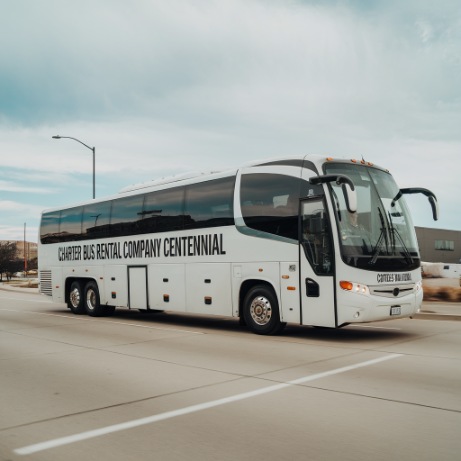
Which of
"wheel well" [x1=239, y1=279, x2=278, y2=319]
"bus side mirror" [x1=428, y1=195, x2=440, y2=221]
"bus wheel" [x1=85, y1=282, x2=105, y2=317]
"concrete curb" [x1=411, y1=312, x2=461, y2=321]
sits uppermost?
"bus side mirror" [x1=428, y1=195, x2=440, y2=221]

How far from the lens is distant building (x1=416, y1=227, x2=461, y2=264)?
266ft

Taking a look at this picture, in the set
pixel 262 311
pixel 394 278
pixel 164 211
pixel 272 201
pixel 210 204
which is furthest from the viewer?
pixel 164 211

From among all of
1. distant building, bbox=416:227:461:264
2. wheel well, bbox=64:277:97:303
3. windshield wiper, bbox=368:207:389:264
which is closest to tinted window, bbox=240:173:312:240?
windshield wiper, bbox=368:207:389:264

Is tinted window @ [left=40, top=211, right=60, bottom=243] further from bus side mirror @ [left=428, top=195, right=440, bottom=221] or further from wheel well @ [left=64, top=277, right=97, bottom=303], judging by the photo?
bus side mirror @ [left=428, top=195, right=440, bottom=221]

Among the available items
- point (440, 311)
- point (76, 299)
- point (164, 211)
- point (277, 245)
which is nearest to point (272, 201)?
point (277, 245)

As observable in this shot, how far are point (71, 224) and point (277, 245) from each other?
32.7ft

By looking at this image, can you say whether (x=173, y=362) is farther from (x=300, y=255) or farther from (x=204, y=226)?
(x=204, y=226)

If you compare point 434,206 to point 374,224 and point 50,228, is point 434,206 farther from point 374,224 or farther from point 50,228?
point 50,228

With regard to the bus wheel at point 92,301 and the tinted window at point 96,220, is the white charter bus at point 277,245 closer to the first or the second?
the tinted window at point 96,220

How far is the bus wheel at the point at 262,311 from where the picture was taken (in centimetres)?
1212

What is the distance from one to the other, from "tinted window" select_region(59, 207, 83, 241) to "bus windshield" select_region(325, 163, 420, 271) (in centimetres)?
1045

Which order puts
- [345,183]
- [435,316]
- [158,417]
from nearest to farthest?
[158,417] → [345,183] → [435,316]

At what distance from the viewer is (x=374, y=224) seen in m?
11.4

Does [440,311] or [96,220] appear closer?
[440,311]
